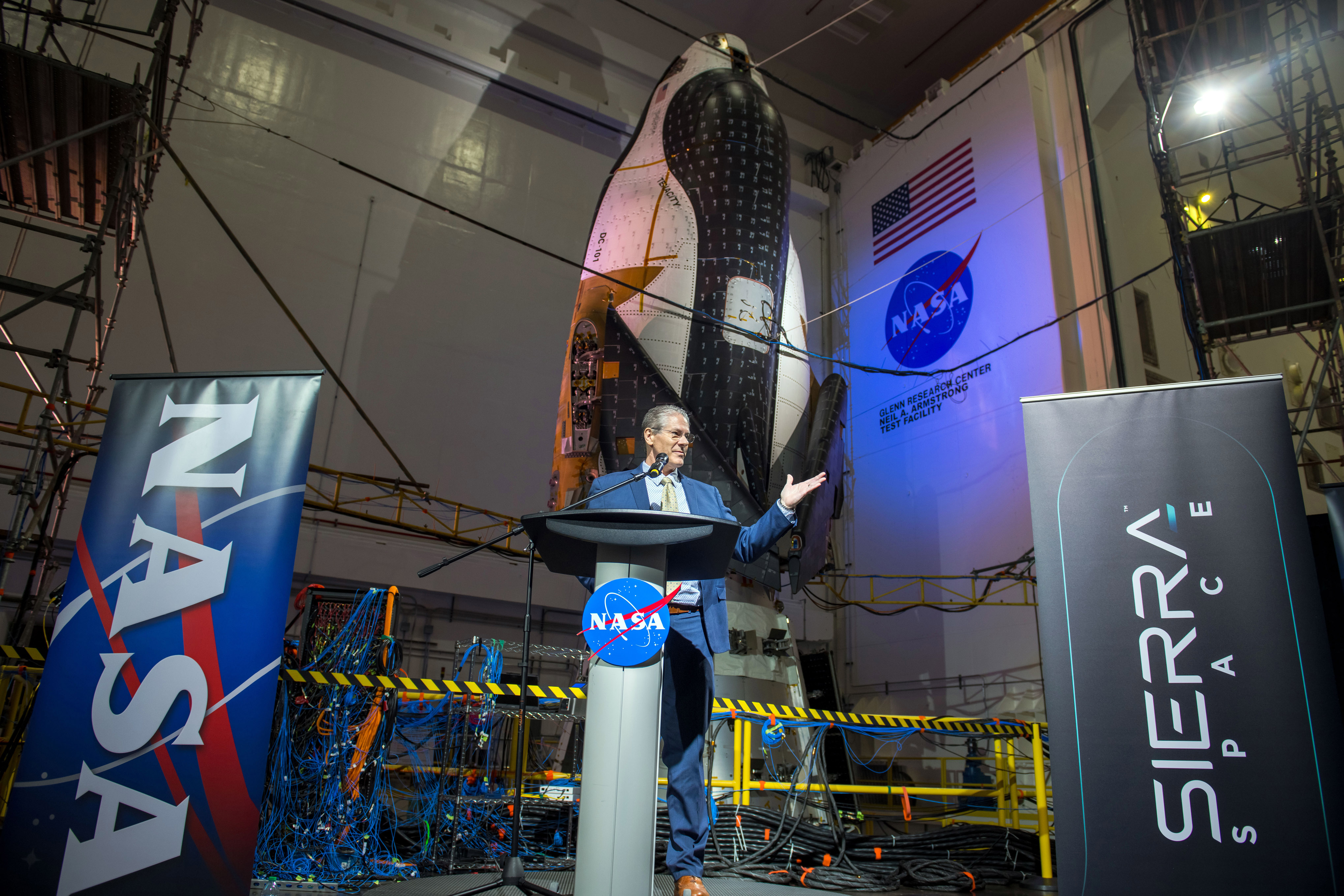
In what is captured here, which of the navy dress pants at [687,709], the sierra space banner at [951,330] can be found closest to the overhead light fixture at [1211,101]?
the sierra space banner at [951,330]

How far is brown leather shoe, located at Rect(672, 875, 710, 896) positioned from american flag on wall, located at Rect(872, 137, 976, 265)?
13.4m

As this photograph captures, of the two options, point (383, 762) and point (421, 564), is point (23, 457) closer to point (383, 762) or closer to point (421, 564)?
point (421, 564)

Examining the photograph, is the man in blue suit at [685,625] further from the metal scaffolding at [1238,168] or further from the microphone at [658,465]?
the metal scaffolding at [1238,168]

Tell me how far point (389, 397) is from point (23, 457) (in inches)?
170

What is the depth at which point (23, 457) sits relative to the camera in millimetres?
10000

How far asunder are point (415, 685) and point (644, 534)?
6.65ft

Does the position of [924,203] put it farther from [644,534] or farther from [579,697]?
[644,534]

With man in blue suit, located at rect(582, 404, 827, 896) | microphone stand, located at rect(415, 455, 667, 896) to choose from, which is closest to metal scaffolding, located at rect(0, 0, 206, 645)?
microphone stand, located at rect(415, 455, 667, 896)

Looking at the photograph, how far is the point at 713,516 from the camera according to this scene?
2857 millimetres

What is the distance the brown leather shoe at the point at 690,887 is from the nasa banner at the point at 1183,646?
1.12m

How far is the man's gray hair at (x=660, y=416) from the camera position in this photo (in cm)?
299

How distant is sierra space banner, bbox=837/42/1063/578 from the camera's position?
1248cm

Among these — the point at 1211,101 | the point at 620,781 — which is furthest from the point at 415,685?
the point at 1211,101

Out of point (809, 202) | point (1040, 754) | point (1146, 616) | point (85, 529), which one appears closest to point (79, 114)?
point (85, 529)
